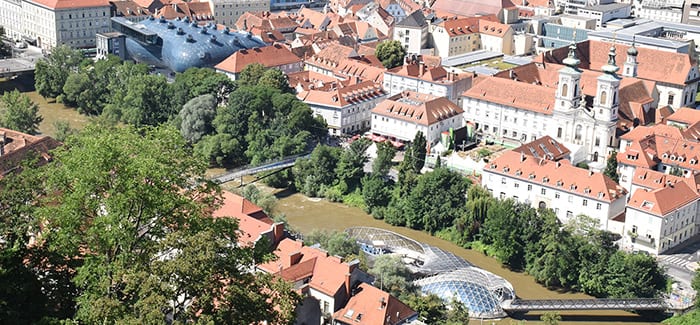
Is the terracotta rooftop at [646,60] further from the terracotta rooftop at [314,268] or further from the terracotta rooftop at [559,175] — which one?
the terracotta rooftop at [314,268]

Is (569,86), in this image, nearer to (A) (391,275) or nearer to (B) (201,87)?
(B) (201,87)

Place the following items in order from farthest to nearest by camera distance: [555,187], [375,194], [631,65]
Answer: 1. [631,65]
2. [375,194]
3. [555,187]

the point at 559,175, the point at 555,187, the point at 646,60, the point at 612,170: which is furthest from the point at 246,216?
the point at 646,60

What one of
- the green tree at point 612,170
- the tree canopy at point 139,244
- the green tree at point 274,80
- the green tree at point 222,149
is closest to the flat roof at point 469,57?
the green tree at point 274,80

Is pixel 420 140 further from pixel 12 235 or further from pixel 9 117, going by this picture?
pixel 12 235

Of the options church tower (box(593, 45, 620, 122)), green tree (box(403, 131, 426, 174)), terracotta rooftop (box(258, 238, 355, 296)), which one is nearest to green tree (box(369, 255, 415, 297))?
terracotta rooftop (box(258, 238, 355, 296))

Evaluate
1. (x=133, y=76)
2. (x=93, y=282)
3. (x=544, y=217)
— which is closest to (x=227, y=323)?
(x=93, y=282)
